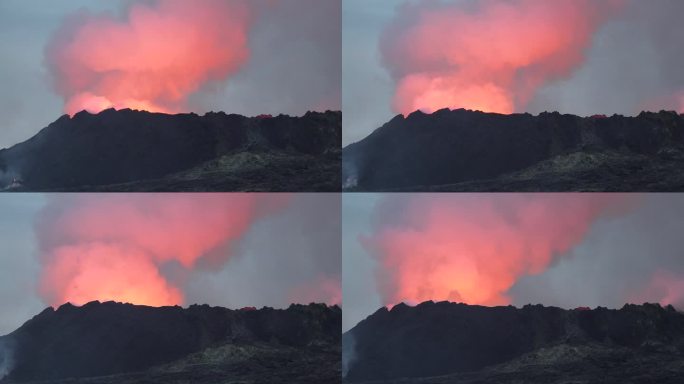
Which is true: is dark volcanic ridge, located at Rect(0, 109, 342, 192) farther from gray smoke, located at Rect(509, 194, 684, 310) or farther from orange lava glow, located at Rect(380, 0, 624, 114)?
gray smoke, located at Rect(509, 194, 684, 310)

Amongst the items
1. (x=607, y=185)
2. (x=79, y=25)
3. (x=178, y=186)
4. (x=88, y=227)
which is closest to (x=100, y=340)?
(x=88, y=227)

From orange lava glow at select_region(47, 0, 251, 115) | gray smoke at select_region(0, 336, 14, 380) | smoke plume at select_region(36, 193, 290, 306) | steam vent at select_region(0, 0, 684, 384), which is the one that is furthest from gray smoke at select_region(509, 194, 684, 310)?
gray smoke at select_region(0, 336, 14, 380)

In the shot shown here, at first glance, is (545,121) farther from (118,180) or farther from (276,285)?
(118,180)

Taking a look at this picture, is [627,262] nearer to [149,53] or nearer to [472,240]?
[472,240]

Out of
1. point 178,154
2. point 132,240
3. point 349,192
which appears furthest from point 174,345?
point 349,192

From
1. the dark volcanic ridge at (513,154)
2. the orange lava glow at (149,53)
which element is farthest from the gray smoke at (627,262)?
the orange lava glow at (149,53)
